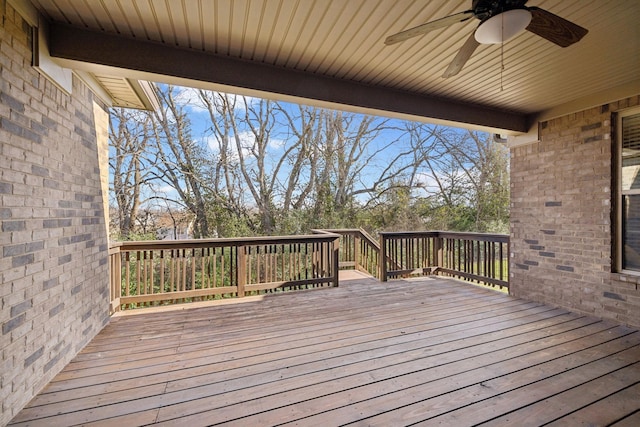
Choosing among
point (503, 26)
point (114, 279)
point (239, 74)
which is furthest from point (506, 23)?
point (114, 279)

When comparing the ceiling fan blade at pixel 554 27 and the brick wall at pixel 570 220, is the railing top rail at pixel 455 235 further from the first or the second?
the ceiling fan blade at pixel 554 27

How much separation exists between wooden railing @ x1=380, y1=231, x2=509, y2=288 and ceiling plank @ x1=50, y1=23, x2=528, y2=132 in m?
2.30

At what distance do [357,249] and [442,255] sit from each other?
1805 millimetres

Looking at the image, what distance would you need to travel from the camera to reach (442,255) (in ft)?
19.7

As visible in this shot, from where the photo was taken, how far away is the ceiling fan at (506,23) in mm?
1707

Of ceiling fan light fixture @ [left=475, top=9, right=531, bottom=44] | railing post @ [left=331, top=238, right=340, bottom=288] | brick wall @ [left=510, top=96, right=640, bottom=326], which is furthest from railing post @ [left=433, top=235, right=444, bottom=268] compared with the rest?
ceiling fan light fixture @ [left=475, top=9, right=531, bottom=44]

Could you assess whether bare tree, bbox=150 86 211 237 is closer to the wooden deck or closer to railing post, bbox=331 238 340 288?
railing post, bbox=331 238 340 288

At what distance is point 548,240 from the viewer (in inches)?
159

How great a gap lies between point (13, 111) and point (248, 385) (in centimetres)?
245

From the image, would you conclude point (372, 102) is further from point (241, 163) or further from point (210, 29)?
point (241, 163)

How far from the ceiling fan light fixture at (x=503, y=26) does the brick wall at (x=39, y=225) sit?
3.00 metres

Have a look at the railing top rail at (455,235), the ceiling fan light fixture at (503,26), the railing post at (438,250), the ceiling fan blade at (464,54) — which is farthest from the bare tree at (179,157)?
the ceiling fan light fixture at (503,26)

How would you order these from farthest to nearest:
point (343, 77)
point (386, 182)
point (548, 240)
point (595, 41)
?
point (386, 182)
point (548, 240)
point (343, 77)
point (595, 41)

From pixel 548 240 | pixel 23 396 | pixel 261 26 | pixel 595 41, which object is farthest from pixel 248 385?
pixel 548 240
